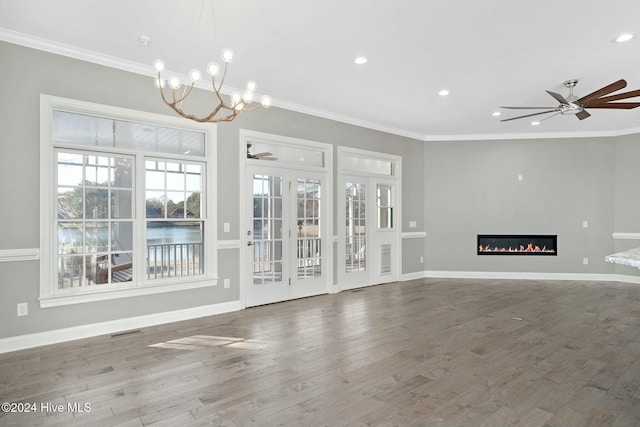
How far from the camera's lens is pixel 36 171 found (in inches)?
144

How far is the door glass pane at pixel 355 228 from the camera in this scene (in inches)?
258

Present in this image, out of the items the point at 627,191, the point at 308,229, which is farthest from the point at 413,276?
the point at 627,191

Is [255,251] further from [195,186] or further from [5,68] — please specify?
[5,68]

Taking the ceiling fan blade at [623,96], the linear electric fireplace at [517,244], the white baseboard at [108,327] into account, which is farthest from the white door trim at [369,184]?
the ceiling fan blade at [623,96]

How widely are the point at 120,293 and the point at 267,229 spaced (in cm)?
209

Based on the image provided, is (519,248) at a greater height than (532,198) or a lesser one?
lesser

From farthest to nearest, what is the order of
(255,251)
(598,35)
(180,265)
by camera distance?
1. (255,251)
2. (180,265)
3. (598,35)

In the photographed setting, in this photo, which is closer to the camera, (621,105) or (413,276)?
(621,105)

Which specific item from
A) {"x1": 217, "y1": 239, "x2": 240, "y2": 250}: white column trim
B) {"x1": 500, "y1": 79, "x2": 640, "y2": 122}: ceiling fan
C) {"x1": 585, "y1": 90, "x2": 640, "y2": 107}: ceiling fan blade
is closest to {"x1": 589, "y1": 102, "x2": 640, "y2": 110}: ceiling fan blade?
{"x1": 500, "y1": 79, "x2": 640, "y2": 122}: ceiling fan

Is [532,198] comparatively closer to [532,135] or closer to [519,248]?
[519,248]

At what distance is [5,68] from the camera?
11.5 ft

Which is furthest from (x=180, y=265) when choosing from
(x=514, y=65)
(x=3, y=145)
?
(x=514, y=65)

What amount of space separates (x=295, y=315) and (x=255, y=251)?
44.4 inches

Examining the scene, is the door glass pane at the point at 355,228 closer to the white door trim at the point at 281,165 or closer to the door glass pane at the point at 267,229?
the white door trim at the point at 281,165
